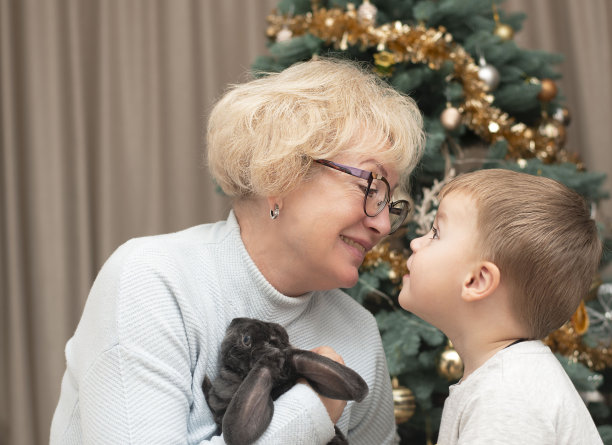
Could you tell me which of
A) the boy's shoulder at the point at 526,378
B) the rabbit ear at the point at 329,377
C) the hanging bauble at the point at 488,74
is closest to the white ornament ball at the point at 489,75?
the hanging bauble at the point at 488,74

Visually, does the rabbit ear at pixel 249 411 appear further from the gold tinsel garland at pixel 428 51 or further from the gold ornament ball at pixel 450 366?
the gold tinsel garland at pixel 428 51

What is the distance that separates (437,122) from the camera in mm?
2018

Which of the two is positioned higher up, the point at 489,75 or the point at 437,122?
the point at 489,75

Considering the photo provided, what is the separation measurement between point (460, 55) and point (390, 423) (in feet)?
3.62

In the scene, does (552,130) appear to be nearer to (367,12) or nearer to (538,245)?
(367,12)

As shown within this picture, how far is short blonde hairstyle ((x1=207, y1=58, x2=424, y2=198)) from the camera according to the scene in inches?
56.2

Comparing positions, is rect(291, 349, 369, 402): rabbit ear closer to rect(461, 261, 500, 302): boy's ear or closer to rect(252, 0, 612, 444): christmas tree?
rect(461, 261, 500, 302): boy's ear

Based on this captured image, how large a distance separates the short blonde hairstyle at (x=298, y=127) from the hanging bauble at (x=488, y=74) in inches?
24.9

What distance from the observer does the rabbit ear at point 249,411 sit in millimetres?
1172

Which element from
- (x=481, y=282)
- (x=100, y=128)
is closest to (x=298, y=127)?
(x=481, y=282)

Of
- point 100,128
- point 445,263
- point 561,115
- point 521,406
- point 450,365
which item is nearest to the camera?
point 521,406

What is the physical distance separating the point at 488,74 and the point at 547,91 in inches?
11.5

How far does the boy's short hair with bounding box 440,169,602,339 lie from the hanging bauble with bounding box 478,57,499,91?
2.79 ft

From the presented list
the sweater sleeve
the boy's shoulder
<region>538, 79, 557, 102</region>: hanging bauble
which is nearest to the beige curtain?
<region>538, 79, 557, 102</region>: hanging bauble
